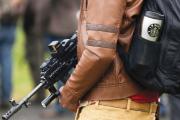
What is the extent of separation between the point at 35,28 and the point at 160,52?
21.0 ft

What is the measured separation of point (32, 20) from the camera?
10.8m

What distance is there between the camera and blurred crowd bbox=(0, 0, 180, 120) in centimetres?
1018

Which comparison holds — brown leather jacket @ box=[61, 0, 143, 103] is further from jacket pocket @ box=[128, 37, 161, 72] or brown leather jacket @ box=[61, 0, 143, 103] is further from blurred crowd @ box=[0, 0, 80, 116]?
blurred crowd @ box=[0, 0, 80, 116]

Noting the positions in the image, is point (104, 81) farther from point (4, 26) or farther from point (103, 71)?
point (4, 26)

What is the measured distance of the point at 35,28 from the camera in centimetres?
1090

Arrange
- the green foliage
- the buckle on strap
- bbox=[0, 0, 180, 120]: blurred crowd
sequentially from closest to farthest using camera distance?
the buckle on strap < bbox=[0, 0, 180, 120]: blurred crowd < the green foliage

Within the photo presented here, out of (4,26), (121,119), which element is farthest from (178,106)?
(4,26)

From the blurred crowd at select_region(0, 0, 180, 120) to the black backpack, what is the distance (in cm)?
501

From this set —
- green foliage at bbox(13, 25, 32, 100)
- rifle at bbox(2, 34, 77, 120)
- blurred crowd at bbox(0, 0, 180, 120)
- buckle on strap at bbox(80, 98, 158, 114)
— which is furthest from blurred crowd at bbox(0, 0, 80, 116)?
buckle on strap at bbox(80, 98, 158, 114)

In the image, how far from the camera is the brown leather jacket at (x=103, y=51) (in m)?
4.58

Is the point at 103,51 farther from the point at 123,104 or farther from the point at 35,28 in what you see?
the point at 35,28

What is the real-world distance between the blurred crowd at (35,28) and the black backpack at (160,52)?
16.4 feet

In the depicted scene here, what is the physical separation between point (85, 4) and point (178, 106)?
145cm

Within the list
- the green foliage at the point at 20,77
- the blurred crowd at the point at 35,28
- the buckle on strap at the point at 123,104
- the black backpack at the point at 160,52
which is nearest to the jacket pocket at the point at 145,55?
the black backpack at the point at 160,52
